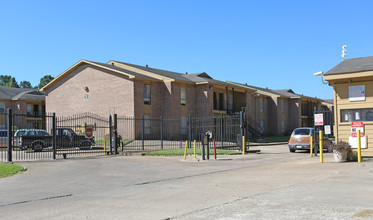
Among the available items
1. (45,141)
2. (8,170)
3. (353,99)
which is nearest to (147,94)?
(45,141)

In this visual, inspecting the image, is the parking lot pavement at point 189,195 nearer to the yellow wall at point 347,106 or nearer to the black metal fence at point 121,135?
the yellow wall at point 347,106

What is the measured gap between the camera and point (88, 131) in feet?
73.7

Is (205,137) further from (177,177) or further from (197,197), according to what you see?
(197,197)

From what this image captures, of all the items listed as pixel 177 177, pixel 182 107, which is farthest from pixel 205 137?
pixel 182 107

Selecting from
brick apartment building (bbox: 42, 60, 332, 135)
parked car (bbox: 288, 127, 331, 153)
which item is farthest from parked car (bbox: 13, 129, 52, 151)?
parked car (bbox: 288, 127, 331, 153)

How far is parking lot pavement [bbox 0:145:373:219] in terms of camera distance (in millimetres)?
6863

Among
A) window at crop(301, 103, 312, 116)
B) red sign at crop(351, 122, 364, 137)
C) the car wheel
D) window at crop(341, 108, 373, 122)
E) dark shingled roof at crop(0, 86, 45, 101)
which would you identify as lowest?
the car wheel

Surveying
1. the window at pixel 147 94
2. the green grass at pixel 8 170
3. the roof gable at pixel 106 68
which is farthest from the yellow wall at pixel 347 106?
the window at pixel 147 94

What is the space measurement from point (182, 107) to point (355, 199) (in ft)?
111

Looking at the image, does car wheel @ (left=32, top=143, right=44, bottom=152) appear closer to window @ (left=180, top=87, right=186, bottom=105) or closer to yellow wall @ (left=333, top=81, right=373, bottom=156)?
yellow wall @ (left=333, top=81, right=373, bottom=156)

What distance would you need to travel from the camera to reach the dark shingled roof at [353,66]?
17820 millimetres


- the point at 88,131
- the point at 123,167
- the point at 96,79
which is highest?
the point at 96,79

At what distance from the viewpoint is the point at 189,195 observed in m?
8.82

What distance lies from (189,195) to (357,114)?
38.9ft
